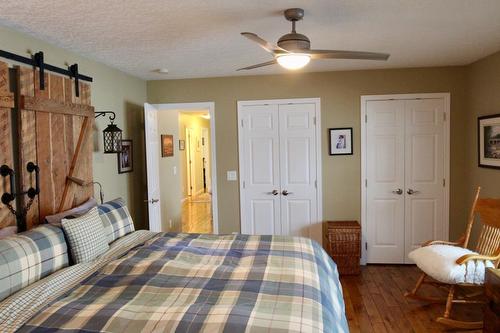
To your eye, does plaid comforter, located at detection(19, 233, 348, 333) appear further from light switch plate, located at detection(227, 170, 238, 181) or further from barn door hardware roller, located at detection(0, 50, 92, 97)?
light switch plate, located at detection(227, 170, 238, 181)

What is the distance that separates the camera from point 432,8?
7.52ft

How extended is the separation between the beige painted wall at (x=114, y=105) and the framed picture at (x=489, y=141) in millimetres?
3983

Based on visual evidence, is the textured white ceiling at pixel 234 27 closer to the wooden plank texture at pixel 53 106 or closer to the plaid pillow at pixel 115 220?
the wooden plank texture at pixel 53 106

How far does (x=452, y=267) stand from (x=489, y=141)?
1615 millimetres

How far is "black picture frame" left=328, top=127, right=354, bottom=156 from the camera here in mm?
4309

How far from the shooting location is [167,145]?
211 inches

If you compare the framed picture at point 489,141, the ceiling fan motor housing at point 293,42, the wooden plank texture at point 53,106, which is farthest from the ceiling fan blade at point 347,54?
the framed picture at point 489,141

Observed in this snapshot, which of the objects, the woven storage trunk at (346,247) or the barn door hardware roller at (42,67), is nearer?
the barn door hardware roller at (42,67)

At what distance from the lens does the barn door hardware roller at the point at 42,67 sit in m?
2.44

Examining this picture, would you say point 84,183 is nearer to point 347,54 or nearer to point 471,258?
point 347,54

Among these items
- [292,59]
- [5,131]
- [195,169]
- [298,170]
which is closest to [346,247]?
[298,170]

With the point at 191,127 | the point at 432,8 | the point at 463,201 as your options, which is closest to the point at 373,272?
the point at 463,201

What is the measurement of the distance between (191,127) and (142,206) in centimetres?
506

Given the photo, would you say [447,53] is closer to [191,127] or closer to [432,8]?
[432,8]
